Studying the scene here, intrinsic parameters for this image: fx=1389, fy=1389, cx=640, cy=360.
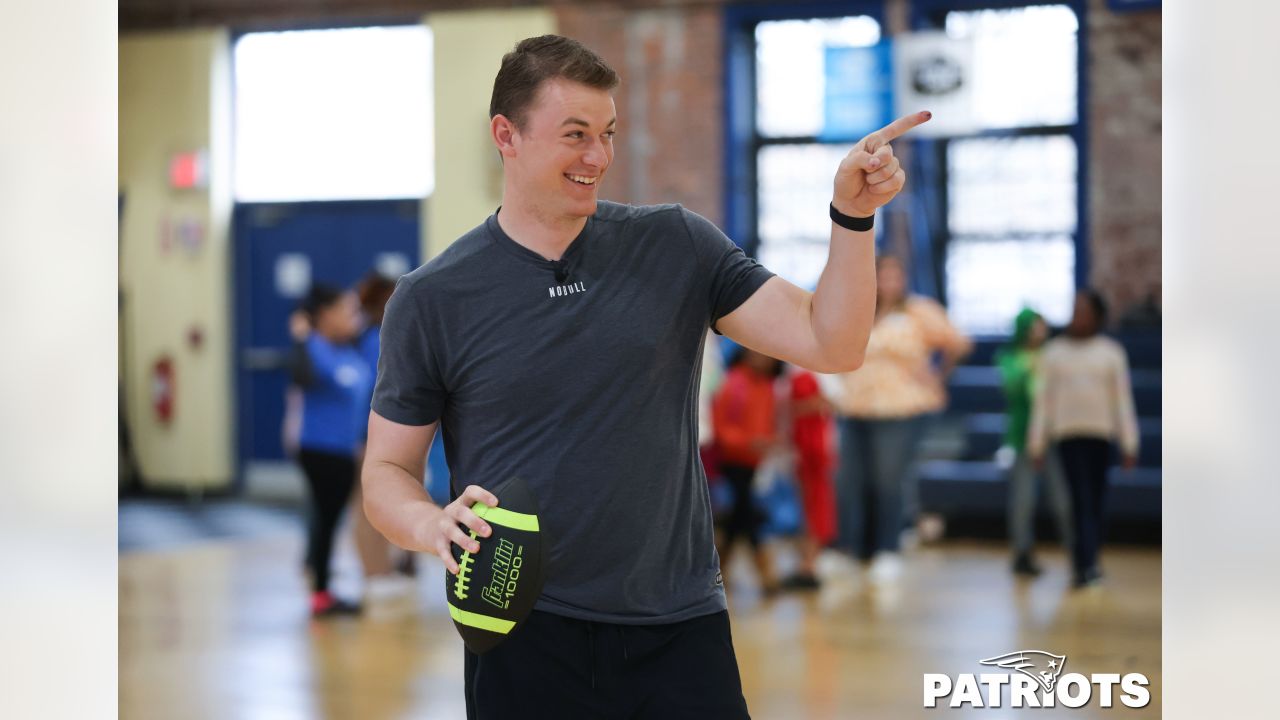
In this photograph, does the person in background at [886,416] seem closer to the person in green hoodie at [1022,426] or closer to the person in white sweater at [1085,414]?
the person in green hoodie at [1022,426]

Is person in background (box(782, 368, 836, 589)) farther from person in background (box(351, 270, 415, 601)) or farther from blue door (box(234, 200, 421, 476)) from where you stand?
blue door (box(234, 200, 421, 476))

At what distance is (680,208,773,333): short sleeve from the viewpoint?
212cm

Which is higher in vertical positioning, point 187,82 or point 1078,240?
Result: point 187,82

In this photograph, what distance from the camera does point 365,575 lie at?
23.2 feet

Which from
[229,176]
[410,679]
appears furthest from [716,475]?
[229,176]

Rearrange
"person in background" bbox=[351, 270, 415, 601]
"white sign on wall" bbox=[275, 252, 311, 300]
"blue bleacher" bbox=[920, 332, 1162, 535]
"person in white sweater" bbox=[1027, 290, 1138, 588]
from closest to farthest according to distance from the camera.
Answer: "person in background" bbox=[351, 270, 415, 601]
"person in white sweater" bbox=[1027, 290, 1138, 588]
"blue bleacher" bbox=[920, 332, 1162, 535]
"white sign on wall" bbox=[275, 252, 311, 300]

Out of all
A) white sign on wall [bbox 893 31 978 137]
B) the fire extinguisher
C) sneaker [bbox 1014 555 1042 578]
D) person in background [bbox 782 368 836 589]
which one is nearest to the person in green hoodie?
sneaker [bbox 1014 555 1042 578]

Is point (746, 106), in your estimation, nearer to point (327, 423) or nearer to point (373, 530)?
point (373, 530)

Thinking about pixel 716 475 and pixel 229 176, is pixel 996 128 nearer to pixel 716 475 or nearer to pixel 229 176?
pixel 716 475

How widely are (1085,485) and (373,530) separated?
3.63m

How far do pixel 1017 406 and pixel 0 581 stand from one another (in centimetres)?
613

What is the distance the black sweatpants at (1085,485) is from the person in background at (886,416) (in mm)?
751

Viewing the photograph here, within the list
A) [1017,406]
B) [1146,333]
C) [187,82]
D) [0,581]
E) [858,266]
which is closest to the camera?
[858,266]

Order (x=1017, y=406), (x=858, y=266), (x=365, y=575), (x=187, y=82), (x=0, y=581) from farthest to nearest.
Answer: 1. (x=187, y=82)
2. (x=1017, y=406)
3. (x=365, y=575)
4. (x=0, y=581)
5. (x=858, y=266)
